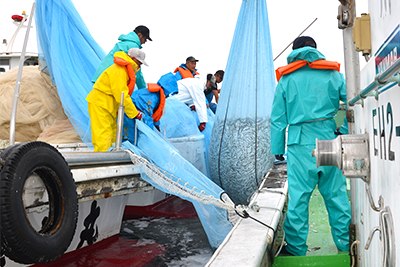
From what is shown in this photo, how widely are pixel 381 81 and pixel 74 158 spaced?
2427 millimetres

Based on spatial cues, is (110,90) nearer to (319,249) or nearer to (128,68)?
(128,68)

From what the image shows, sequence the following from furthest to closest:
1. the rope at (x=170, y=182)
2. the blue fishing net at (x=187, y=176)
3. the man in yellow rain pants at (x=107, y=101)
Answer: the man in yellow rain pants at (x=107, y=101), the blue fishing net at (x=187, y=176), the rope at (x=170, y=182)

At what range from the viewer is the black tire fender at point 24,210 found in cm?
195

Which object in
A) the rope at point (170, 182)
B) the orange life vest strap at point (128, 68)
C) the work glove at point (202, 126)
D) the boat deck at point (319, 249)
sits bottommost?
the boat deck at point (319, 249)

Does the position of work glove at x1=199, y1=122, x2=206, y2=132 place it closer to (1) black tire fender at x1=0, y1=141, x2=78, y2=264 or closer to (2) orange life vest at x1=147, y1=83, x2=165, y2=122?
(2) orange life vest at x1=147, y1=83, x2=165, y2=122

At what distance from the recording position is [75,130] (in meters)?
4.20

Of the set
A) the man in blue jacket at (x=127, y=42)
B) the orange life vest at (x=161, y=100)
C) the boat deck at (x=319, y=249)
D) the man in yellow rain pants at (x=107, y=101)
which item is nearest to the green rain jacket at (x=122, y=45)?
A: the man in blue jacket at (x=127, y=42)

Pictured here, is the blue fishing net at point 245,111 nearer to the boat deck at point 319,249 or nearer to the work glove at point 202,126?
the work glove at point 202,126

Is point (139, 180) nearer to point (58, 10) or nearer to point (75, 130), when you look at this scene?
point (75, 130)

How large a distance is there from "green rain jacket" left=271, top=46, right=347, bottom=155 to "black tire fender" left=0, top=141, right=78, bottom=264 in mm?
1693

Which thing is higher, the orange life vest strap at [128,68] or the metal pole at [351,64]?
the orange life vest strap at [128,68]

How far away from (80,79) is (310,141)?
2906mm

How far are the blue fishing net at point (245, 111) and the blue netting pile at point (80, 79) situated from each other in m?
1.09

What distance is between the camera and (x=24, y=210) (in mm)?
2062
